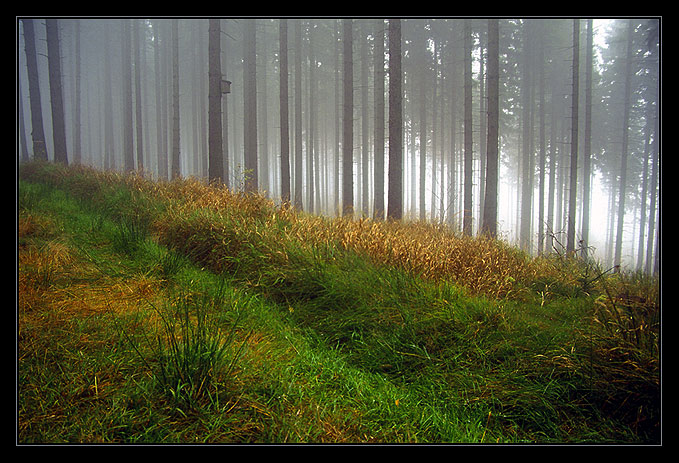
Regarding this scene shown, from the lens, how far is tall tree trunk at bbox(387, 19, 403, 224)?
949cm

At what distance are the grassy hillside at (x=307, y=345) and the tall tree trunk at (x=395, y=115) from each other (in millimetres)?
5395

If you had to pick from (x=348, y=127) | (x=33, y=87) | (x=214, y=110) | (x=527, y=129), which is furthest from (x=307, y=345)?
(x=527, y=129)

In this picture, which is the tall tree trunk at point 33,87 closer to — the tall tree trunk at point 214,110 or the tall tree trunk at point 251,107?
the tall tree trunk at point 251,107

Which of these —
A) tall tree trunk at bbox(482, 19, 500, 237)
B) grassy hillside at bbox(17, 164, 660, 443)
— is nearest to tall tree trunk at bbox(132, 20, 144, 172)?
grassy hillside at bbox(17, 164, 660, 443)

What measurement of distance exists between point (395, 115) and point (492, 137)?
3.46 meters

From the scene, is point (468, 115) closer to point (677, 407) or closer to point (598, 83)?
point (677, 407)

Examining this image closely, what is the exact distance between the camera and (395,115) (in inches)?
373

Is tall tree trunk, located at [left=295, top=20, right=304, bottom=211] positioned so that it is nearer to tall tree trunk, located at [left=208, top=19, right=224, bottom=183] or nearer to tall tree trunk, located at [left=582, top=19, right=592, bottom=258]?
tall tree trunk, located at [left=208, top=19, right=224, bottom=183]

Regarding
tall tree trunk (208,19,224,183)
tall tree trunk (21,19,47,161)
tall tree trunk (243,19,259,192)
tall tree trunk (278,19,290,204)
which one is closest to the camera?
tall tree trunk (208,19,224,183)

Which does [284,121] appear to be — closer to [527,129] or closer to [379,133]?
[379,133]

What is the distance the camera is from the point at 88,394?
1.82 meters

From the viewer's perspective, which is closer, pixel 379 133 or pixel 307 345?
pixel 307 345

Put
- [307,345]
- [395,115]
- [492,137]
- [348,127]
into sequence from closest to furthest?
1. [307,345]
2. [395,115]
3. [492,137]
4. [348,127]

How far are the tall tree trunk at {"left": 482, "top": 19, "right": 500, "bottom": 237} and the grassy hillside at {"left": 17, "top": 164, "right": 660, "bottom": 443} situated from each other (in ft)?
21.1
